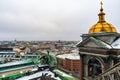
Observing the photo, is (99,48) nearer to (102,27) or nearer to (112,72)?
(102,27)

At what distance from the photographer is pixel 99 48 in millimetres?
13055

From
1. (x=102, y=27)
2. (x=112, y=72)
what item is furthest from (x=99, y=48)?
(x=112, y=72)

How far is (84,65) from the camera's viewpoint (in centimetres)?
1530

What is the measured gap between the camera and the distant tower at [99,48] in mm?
12508

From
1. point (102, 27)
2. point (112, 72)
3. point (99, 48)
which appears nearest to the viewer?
point (112, 72)

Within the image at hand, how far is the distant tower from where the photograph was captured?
12.5 meters

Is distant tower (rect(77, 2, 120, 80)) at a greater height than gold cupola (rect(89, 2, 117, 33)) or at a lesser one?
lesser

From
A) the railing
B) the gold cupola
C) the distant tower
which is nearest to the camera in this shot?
the railing

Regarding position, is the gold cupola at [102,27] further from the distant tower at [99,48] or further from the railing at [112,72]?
the railing at [112,72]

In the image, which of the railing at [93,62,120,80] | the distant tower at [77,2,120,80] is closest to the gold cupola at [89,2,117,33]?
the distant tower at [77,2,120,80]

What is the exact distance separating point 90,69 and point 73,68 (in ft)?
147

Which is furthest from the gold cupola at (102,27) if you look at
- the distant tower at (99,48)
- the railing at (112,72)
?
the railing at (112,72)

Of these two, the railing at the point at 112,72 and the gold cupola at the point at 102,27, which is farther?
the gold cupola at the point at 102,27

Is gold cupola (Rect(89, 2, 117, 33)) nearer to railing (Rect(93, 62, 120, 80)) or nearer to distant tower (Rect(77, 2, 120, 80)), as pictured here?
distant tower (Rect(77, 2, 120, 80))
